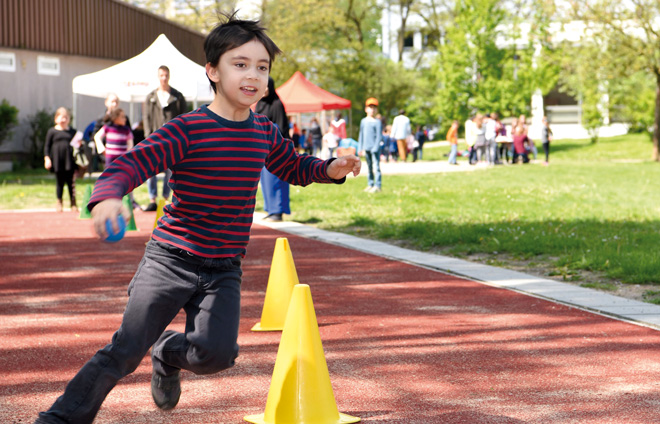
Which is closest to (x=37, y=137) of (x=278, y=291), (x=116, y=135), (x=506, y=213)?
(x=116, y=135)

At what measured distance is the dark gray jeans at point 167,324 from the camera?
3898 mm

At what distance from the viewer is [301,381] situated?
4445 millimetres

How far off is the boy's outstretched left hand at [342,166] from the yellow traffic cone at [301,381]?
580 millimetres

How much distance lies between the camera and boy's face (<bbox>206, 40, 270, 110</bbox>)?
4.16 m

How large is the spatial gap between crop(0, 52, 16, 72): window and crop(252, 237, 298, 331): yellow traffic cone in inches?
973

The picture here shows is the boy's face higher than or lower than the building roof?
lower

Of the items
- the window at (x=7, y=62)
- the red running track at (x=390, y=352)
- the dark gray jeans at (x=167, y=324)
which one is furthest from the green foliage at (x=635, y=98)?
the dark gray jeans at (x=167, y=324)

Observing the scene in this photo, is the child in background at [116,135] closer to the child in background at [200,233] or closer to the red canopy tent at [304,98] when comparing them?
the child in background at [200,233]

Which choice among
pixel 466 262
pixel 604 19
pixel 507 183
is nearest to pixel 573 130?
pixel 604 19

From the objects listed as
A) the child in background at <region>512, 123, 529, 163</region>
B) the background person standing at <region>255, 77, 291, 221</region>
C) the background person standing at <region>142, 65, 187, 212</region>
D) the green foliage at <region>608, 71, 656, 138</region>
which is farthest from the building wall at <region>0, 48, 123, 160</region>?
the green foliage at <region>608, 71, 656, 138</region>

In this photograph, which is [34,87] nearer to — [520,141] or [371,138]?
[371,138]

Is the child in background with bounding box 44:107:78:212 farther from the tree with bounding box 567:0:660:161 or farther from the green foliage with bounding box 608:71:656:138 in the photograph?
the green foliage with bounding box 608:71:656:138

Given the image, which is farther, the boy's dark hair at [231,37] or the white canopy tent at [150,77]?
the white canopy tent at [150,77]

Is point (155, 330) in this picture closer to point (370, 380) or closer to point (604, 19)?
point (370, 380)
